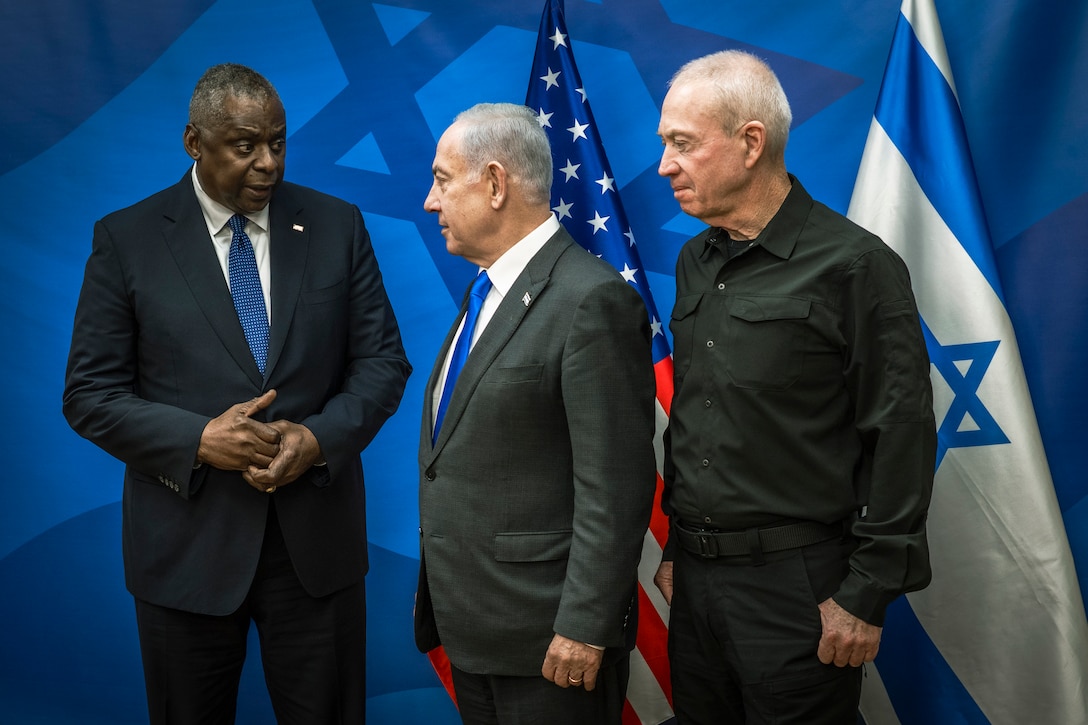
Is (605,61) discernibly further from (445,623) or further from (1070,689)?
(1070,689)

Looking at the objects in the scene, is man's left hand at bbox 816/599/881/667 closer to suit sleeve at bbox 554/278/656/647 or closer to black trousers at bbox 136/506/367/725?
suit sleeve at bbox 554/278/656/647

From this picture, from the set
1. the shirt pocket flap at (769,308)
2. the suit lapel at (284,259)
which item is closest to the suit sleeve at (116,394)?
the suit lapel at (284,259)

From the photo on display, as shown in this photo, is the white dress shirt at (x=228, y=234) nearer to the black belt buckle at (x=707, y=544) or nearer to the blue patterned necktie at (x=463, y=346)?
the blue patterned necktie at (x=463, y=346)

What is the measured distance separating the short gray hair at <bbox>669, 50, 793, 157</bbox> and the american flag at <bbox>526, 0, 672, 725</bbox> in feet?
2.60

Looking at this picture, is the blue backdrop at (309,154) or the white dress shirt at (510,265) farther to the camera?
the blue backdrop at (309,154)

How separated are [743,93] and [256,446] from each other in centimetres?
116

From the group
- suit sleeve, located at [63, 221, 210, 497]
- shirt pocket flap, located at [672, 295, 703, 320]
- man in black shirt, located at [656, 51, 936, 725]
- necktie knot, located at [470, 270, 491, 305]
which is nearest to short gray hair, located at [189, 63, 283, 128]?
suit sleeve, located at [63, 221, 210, 497]

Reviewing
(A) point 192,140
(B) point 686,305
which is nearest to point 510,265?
(B) point 686,305

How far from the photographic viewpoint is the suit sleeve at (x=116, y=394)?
6.73 feet

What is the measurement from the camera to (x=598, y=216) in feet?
8.95

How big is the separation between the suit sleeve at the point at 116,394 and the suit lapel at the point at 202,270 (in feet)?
0.41

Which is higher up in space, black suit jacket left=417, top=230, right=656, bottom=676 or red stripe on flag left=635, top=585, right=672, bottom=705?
black suit jacket left=417, top=230, right=656, bottom=676

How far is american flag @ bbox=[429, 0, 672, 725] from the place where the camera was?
2.70 m

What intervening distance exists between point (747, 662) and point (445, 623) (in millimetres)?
555
